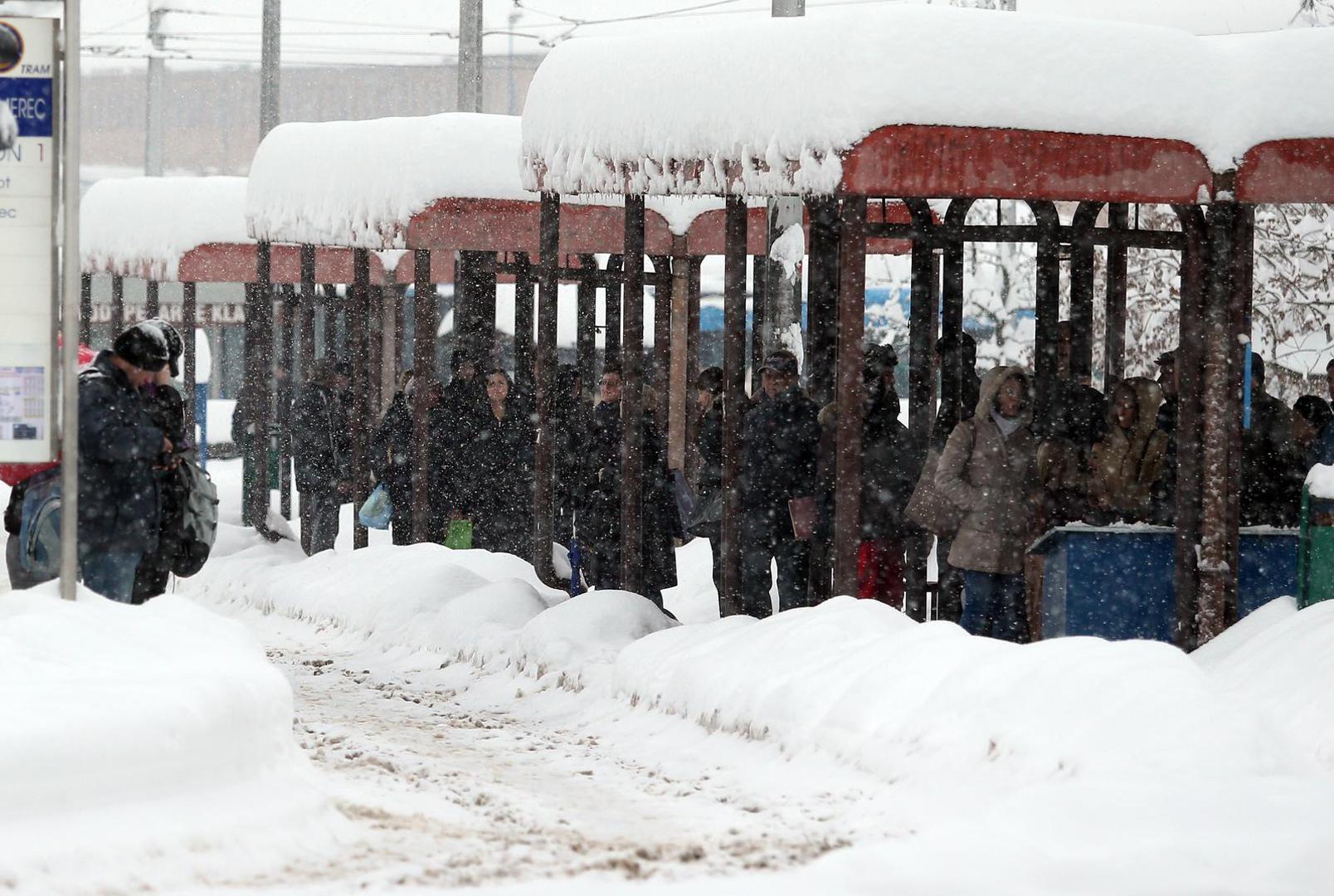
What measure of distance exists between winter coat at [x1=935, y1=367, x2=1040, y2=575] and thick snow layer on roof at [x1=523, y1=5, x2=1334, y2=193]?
1.52 meters

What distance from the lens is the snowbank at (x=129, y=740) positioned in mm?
5992

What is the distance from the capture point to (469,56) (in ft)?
82.6

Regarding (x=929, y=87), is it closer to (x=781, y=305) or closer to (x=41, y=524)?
(x=41, y=524)

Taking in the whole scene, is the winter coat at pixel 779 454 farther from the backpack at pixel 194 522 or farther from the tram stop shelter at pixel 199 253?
the tram stop shelter at pixel 199 253

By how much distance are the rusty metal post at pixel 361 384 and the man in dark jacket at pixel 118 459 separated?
25.1 feet

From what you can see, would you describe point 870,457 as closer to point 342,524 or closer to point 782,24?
point 782,24

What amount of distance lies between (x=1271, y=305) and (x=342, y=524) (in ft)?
31.4

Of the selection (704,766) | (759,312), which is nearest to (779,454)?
(704,766)

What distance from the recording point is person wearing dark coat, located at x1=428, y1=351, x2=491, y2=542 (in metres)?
15.7

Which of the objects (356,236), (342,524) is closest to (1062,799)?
(356,236)

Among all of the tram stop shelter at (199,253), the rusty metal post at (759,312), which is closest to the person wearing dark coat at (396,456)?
the tram stop shelter at (199,253)

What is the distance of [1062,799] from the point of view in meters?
6.62

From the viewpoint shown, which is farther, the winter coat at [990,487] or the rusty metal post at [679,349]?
the rusty metal post at [679,349]

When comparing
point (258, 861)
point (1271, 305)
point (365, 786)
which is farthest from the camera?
point (1271, 305)
